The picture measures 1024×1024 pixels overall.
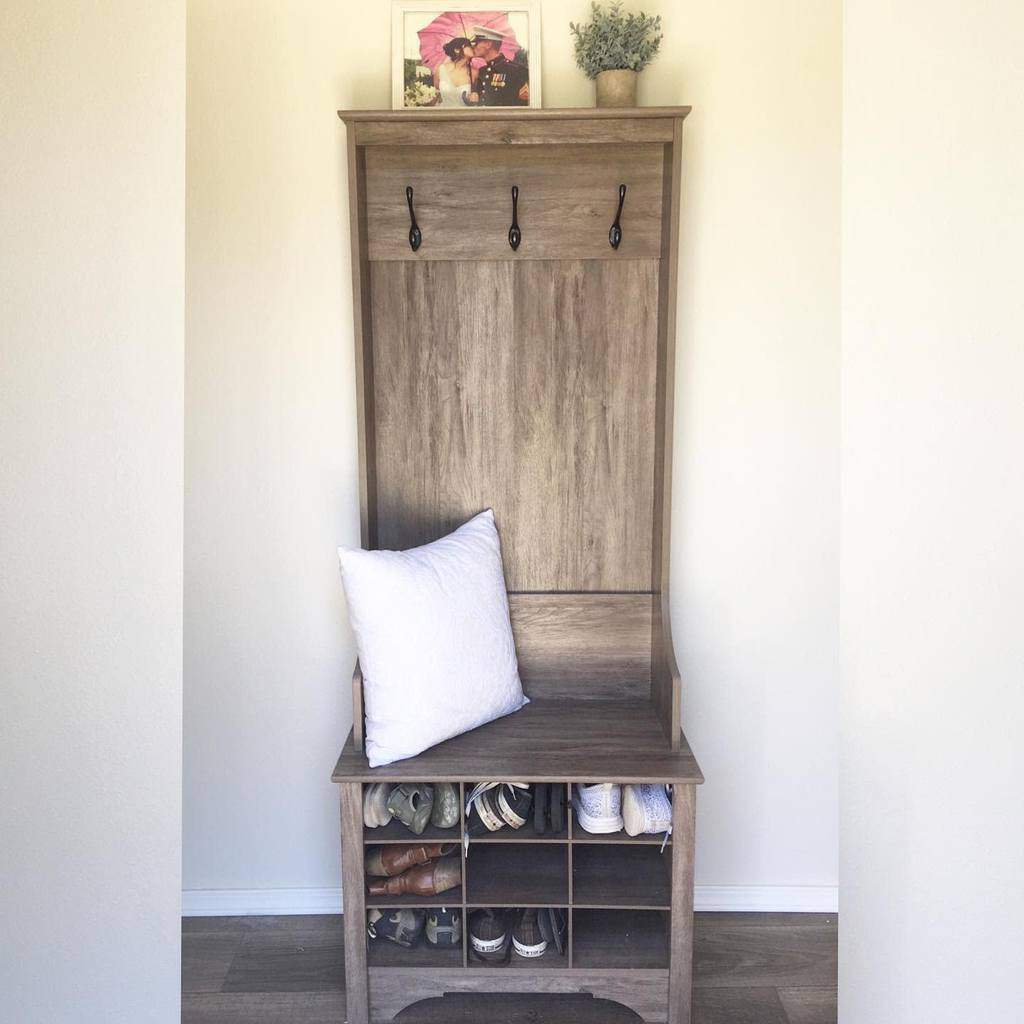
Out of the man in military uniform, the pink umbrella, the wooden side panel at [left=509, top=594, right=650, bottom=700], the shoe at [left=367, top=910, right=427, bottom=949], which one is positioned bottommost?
the shoe at [left=367, top=910, right=427, bottom=949]

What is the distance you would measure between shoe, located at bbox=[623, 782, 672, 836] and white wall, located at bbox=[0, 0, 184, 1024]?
1.04 meters

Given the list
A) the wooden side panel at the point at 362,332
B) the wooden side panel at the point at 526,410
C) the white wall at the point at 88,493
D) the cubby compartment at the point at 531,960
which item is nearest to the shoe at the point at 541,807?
the cubby compartment at the point at 531,960

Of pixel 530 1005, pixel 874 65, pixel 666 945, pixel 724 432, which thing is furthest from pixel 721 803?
pixel 874 65

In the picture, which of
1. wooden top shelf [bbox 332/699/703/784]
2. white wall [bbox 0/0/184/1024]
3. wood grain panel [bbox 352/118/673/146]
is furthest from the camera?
wood grain panel [bbox 352/118/673/146]

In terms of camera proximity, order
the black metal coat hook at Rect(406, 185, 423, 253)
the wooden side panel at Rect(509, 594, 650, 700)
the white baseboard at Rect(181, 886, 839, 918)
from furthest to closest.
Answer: the white baseboard at Rect(181, 886, 839, 918)
the wooden side panel at Rect(509, 594, 650, 700)
the black metal coat hook at Rect(406, 185, 423, 253)

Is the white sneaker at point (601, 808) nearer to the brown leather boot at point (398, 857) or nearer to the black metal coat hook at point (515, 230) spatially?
the brown leather boot at point (398, 857)

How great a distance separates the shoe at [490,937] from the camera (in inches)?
85.6

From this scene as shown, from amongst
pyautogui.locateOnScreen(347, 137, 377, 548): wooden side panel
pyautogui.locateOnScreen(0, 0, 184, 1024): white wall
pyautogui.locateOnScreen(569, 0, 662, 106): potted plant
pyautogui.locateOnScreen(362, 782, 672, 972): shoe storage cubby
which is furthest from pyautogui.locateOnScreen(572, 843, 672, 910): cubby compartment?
pyautogui.locateOnScreen(569, 0, 662, 106): potted plant

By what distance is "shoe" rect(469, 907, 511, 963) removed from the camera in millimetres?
2174

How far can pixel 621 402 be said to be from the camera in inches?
98.2

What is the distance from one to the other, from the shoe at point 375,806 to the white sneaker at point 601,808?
42cm

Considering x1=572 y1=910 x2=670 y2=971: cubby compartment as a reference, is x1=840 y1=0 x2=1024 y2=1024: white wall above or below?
above

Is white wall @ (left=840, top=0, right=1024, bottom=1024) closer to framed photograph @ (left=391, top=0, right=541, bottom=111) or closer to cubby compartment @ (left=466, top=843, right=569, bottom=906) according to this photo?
cubby compartment @ (left=466, top=843, right=569, bottom=906)

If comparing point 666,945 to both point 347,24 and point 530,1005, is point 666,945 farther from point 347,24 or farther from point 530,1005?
point 347,24
